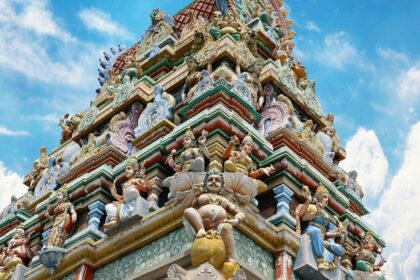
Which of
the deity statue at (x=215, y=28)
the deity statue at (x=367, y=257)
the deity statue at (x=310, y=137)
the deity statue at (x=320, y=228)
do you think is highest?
the deity statue at (x=215, y=28)

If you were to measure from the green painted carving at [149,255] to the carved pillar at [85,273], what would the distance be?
0.16m

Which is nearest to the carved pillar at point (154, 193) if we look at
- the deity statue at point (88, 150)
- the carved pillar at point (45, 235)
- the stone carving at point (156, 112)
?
the stone carving at point (156, 112)

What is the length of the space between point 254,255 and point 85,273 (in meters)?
2.89

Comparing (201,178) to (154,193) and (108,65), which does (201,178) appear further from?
(108,65)

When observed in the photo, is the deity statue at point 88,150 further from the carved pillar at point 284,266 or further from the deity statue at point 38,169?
the carved pillar at point 284,266

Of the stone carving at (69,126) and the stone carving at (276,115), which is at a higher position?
the stone carving at (69,126)

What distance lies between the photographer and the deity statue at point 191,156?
11117mm

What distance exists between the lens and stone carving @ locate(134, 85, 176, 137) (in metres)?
14.4

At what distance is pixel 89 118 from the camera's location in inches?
669

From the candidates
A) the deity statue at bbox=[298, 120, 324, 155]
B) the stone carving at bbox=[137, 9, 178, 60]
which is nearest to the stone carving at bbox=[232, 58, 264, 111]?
the deity statue at bbox=[298, 120, 324, 155]

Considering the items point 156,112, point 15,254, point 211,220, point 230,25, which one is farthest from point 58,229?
point 230,25

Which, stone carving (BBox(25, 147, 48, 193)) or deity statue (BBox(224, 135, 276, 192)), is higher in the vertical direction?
stone carving (BBox(25, 147, 48, 193))

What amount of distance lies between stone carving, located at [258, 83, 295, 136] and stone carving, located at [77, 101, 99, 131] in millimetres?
4362

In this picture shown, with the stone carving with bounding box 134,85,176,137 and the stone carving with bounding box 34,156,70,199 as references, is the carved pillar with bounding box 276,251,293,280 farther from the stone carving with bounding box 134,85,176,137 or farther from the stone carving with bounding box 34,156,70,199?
the stone carving with bounding box 34,156,70,199
